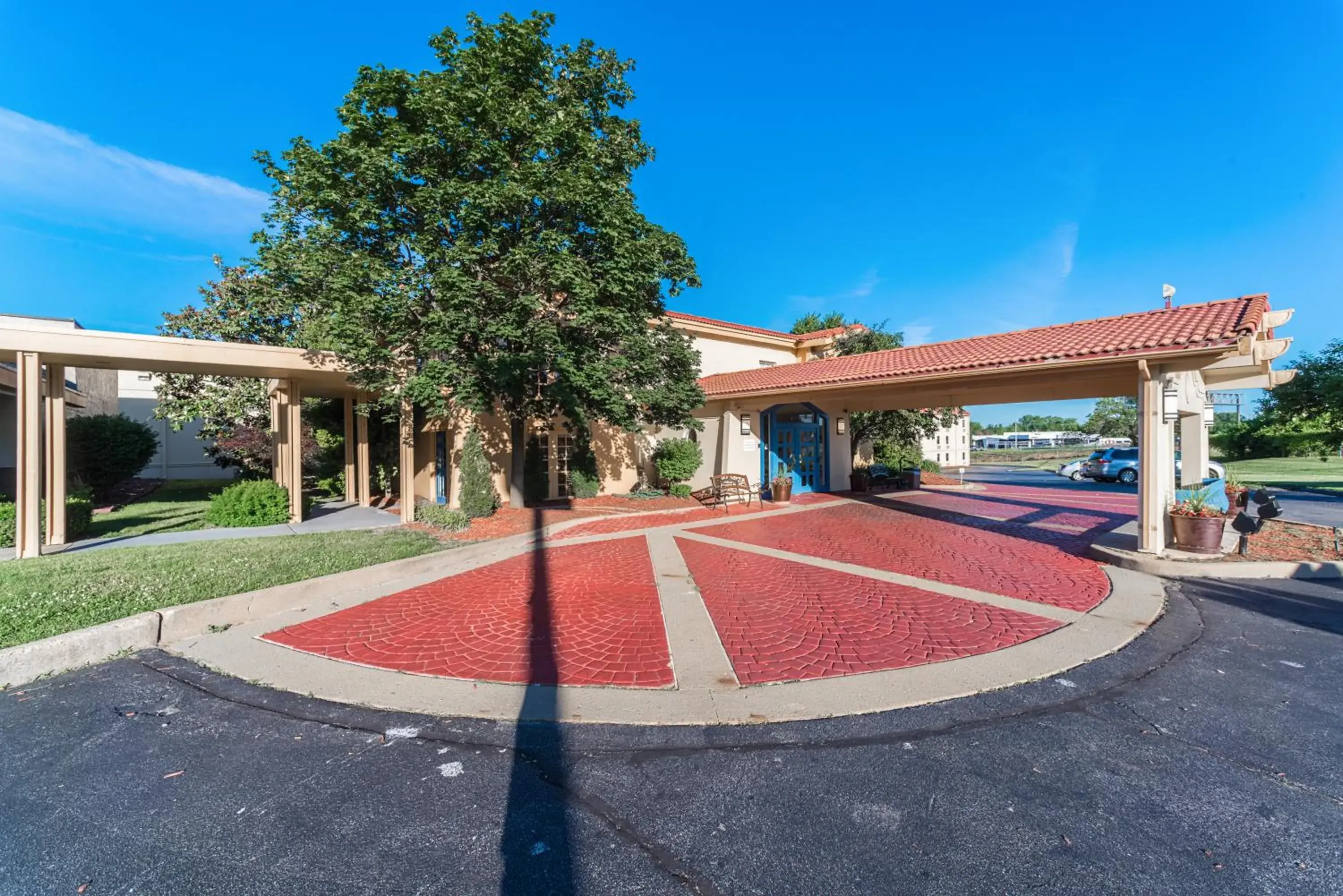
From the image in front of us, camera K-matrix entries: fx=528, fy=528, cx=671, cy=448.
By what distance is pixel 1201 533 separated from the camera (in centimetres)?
736

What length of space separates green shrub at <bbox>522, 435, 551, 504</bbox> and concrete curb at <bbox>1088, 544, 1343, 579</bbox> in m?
12.0

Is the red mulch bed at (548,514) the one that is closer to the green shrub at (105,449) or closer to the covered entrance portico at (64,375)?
the covered entrance portico at (64,375)

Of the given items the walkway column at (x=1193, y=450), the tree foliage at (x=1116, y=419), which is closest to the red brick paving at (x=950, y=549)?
the walkway column at (x=1193, y=450)

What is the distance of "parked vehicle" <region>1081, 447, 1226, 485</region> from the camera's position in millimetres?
22953

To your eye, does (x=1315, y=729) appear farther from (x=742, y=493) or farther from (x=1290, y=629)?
(x=742, y=493)

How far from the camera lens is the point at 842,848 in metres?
2.33

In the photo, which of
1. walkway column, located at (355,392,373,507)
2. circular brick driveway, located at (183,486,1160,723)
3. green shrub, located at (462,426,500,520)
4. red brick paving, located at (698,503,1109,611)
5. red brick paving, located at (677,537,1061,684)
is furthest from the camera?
walkway column, located at (355,392,373,507)

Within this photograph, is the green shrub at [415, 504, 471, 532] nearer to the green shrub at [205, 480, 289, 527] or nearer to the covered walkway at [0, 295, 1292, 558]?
the covered walkway at [0, 295, 1292, 558]

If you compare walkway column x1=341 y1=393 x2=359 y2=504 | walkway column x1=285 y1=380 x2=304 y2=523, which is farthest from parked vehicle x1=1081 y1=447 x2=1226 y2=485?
walkway column x1=285 y1=380 x2=304 y2=523

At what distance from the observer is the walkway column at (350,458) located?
14.5 metres

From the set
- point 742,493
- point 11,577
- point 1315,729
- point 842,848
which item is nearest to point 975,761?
point 842,848

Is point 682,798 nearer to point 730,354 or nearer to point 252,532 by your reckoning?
point 252,532

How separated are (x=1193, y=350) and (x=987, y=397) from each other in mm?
7108

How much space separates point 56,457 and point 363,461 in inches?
233
